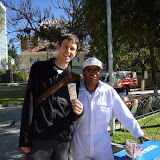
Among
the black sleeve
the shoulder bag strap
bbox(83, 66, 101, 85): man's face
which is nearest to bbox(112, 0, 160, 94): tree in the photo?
bbox(83, 66, 101, 85): man's face

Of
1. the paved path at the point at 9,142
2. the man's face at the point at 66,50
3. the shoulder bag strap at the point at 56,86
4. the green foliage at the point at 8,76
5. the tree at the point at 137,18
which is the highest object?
the tree at the point at 137,18

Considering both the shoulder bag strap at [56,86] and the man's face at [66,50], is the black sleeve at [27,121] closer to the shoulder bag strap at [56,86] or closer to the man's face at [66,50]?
the shoulder bag strap at [56,86]

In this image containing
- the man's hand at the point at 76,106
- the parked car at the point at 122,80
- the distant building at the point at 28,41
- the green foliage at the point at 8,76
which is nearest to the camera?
the man's hand at the point at 76,106

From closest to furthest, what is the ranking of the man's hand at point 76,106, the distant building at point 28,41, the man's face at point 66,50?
1. the man's hand at point 76,106
2. the man's face at point 66,50
3. the distant building at point 28,41

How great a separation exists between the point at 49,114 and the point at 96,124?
0.57 metres

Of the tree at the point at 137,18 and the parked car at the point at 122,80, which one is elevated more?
the tree at the point at 137,18

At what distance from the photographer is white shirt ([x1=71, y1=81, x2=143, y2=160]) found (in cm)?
211

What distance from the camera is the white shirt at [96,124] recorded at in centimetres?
211

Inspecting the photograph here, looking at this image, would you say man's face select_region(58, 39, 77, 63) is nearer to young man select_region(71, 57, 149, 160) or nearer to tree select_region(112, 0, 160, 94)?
young man select_region(71, 57, 149, 160)

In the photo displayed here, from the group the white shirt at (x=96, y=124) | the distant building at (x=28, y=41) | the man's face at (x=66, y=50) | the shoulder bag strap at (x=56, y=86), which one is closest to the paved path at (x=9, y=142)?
the white shirt at (x=96, y=124)

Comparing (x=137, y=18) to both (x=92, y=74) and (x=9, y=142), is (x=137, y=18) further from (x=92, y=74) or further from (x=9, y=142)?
(x=9, y=142)

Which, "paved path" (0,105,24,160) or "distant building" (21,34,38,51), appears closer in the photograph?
"paved path" (0,105,24,160)

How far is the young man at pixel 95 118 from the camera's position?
2109 mm

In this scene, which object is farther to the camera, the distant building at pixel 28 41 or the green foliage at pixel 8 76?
the green foliage at pixel 8 76
